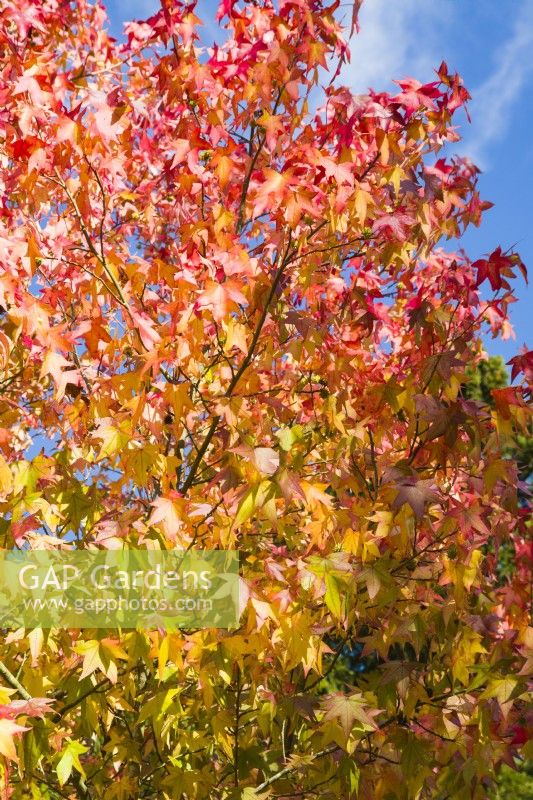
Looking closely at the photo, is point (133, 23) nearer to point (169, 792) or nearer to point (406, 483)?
point (406, 483)

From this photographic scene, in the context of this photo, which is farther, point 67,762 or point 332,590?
point 67,762

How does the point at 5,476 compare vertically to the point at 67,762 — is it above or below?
above

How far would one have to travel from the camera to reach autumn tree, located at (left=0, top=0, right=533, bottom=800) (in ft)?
10.2

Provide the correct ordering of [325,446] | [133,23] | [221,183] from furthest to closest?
1. [133,23]
2. [325,446]
3. [221,183]

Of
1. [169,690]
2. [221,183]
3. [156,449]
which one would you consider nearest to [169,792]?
[169,690]

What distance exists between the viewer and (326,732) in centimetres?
314

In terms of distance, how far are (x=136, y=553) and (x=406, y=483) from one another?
3.49 ft

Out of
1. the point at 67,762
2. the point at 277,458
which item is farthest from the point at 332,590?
the point at 67,762

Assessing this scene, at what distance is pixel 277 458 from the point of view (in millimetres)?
2803

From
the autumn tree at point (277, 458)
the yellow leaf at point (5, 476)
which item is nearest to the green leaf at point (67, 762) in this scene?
the autumn tree at point (277, 458)

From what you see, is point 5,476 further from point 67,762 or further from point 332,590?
point 332,590

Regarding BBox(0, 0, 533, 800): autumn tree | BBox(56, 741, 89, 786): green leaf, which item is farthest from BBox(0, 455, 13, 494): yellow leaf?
BBox(56, 741, 89, 786): green leaf

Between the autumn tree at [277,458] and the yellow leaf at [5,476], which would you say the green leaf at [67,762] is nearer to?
the autumn tree at [277,458]

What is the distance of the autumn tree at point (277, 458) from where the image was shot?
310 centimetres
